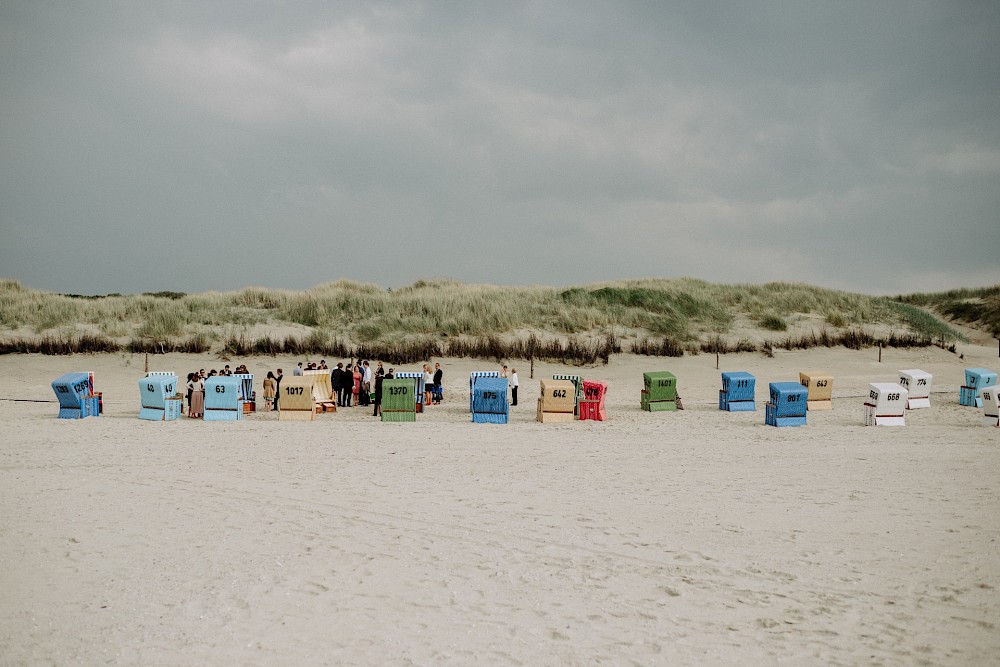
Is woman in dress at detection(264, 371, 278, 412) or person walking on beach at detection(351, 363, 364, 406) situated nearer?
woman in dress at detection(264, 371, 278, 412)

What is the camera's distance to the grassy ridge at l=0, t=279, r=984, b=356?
3431cm

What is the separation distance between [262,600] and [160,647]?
3.52ft

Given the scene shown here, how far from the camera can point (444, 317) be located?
37.9 meters

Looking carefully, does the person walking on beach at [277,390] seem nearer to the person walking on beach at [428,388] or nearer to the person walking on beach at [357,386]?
the person walking on beach at [357,386]

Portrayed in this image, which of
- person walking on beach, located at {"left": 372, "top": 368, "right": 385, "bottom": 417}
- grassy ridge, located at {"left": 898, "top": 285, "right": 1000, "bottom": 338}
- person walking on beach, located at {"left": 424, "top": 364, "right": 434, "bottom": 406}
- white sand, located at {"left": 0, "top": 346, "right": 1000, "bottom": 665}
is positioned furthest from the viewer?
grassy ridge, located at {"left": 898, "top": 285, "right": 1000, "bottom": 338}

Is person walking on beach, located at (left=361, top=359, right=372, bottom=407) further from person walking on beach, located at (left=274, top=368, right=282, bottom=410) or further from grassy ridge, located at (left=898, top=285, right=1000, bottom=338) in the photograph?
grassy ridge, located at (left=898, top=285, right=1000, bottom=338)

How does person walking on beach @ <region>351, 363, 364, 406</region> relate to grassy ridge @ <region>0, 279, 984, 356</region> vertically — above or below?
below

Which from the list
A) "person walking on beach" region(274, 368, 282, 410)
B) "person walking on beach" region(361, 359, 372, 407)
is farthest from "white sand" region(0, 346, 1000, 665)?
"person walking on beach" region(361, 359, 372, 407)

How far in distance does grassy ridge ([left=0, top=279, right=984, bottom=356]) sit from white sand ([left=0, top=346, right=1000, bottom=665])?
1921 centimetres

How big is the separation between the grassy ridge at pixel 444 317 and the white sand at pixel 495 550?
19211 mm

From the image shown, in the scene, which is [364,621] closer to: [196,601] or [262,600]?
[262,600]

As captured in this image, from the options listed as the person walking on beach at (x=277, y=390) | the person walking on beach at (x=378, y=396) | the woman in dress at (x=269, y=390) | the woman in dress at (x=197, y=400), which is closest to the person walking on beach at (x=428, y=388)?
the person walking on beach at (x=378, y=396)

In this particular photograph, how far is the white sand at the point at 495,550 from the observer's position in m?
5.98

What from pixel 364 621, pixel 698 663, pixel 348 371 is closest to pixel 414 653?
pixel 364 621
